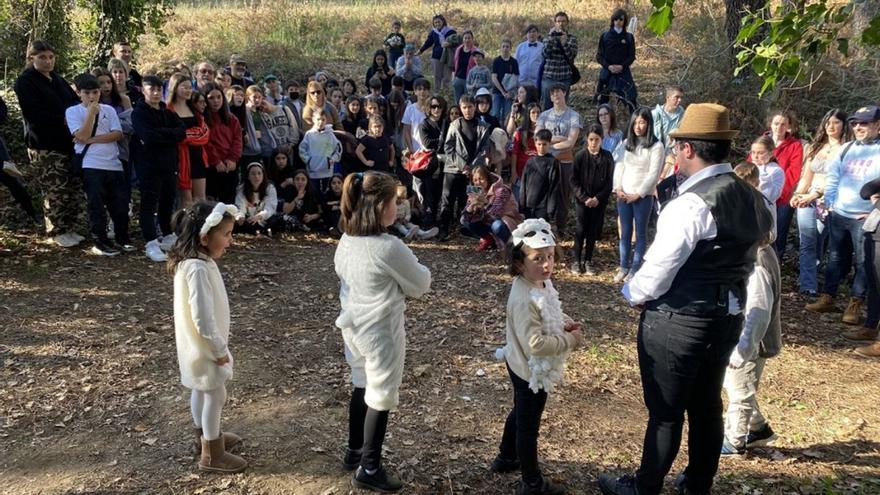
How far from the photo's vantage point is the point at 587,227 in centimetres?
816

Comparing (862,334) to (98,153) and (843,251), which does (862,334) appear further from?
(98,153)

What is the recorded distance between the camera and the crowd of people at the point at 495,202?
11.4 ft

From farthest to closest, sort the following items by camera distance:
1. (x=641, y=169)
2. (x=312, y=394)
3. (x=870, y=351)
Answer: (x=641, y=169)
(x=870, y=351)
(x=312, y=394)

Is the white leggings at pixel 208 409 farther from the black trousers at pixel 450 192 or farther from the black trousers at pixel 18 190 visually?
the black trousers at pixel 450 192

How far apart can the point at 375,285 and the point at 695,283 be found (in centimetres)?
159

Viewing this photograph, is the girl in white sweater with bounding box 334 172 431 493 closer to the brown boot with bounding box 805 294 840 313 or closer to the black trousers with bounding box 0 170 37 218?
the brown boot with bounding box 805 294 840 313

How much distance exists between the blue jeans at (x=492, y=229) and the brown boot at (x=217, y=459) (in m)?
5.05

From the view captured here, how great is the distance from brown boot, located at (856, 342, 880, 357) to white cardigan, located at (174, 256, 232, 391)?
565cm

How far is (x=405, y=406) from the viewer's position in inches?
198

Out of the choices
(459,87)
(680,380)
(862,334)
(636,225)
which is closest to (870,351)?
(862,334)

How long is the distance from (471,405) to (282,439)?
1419 mm

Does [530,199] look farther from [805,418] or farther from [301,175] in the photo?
[805,418]

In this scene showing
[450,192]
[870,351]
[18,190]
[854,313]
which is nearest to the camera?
[870,351]

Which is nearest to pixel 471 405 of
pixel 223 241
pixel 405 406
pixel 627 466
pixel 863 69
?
pixel 405 406
